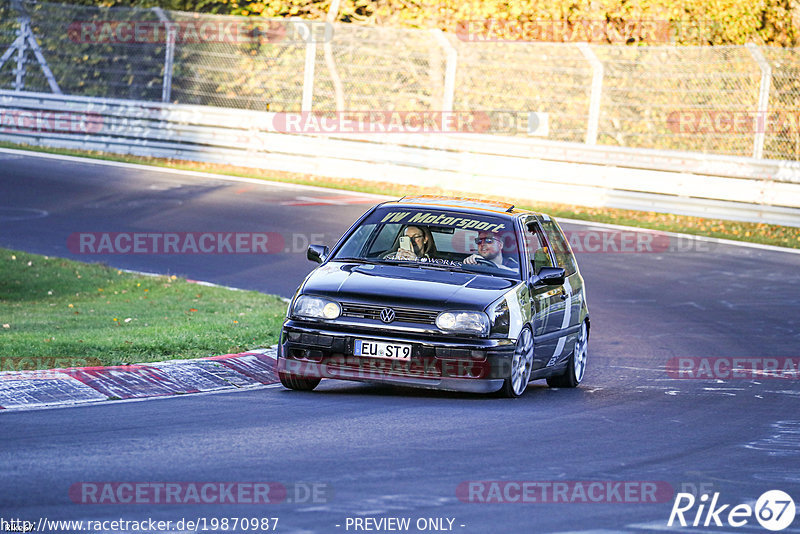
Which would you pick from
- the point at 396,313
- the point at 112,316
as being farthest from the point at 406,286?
the point at 112,316

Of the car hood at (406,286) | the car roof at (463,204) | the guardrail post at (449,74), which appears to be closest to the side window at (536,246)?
A: the car roof at (463,204)

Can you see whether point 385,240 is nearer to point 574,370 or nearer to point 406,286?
point 406,286

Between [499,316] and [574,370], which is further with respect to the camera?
[574,370]

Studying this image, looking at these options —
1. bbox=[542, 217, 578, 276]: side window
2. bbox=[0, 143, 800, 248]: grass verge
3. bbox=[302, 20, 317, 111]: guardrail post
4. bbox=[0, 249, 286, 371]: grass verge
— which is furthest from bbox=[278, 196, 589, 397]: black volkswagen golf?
bbox=[302, 20, 317, 111]: guardrail post

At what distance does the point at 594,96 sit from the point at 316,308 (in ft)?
53.8

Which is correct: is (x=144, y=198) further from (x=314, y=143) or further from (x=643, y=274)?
(x=643, y=274)

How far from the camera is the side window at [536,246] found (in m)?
11.4

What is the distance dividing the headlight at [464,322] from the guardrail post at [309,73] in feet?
61.9

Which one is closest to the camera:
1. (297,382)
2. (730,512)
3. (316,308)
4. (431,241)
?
(730,512)

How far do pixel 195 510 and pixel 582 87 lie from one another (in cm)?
2064

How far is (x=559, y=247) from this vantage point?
12.2 meters

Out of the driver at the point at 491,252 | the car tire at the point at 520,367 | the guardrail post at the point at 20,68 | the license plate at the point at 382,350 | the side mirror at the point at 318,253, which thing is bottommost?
the car tire at the point at 520,367

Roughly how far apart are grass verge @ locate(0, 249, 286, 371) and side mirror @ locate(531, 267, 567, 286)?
2577 millimetres

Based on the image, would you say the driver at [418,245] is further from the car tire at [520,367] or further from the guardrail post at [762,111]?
the guardrail post at [762,111]
